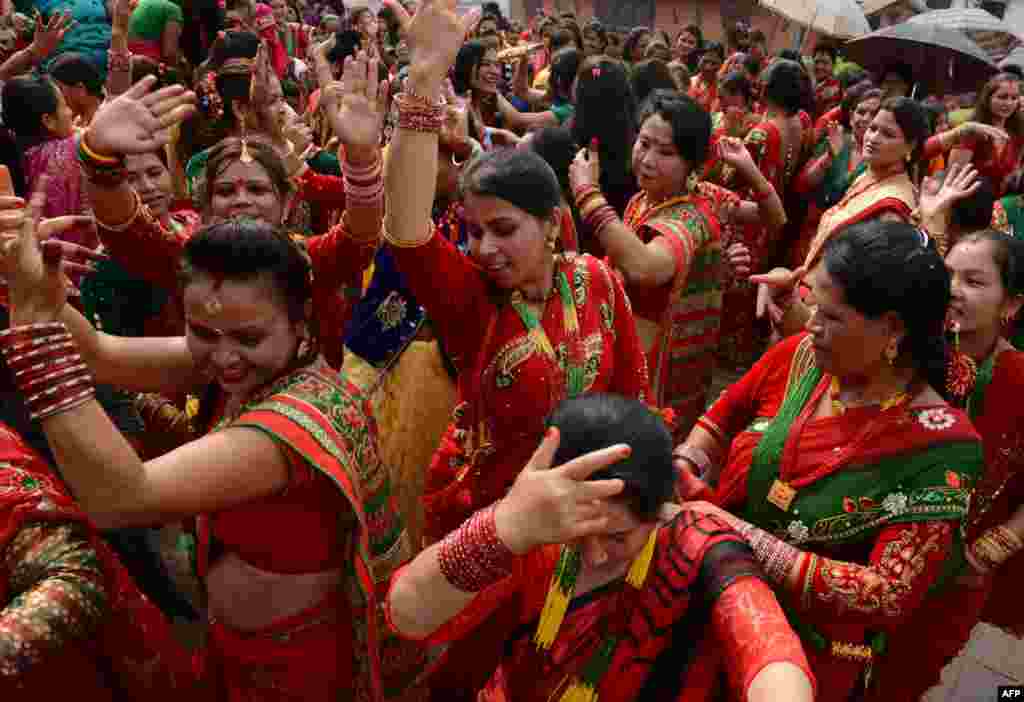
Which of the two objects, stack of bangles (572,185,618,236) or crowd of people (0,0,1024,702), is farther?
stack of bangles (572,185,618,236)

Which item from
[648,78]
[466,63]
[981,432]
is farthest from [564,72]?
[981,432]

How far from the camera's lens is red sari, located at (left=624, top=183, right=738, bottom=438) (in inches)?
111

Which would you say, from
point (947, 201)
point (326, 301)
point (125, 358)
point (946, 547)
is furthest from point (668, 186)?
point (125, 358)

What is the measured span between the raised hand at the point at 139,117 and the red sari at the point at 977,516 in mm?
2246

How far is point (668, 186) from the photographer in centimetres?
292

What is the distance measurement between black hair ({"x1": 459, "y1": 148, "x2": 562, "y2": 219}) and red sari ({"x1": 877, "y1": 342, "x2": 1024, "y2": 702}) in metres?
1.42

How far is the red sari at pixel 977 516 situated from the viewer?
7.63 ft

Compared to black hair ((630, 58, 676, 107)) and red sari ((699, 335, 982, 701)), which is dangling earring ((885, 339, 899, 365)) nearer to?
red sari ((699, 335, 982, 701))

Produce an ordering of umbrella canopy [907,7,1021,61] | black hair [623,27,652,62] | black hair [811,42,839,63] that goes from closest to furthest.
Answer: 1. umbrella canopy [907,7,1021,61]
2. black hair [811,42,839,63]
3. black hair [623,27,652,62]

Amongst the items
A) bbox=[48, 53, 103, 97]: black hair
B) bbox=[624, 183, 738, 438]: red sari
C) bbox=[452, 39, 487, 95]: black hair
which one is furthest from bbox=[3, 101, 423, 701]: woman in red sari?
bbox=[452, 39, 487, 95]: black hair

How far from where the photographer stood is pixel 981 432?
236 centimetres

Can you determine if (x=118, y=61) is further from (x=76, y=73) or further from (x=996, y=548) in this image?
(x=996, y=548)

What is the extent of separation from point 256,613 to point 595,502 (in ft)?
2.61

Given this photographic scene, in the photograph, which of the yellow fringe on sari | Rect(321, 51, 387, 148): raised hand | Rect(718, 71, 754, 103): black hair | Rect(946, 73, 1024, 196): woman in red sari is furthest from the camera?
Rect(718, 71, 754, 103): black hair
